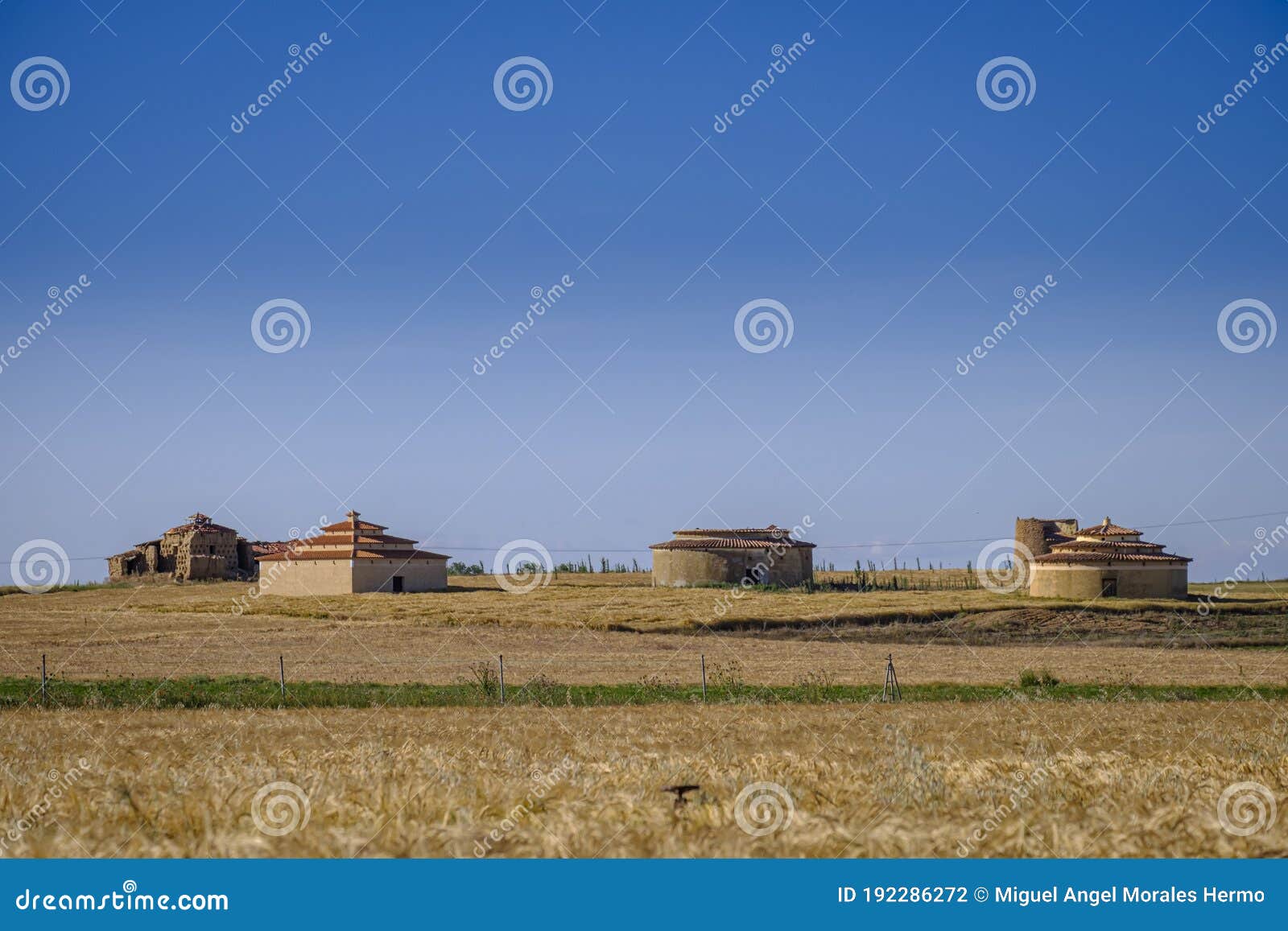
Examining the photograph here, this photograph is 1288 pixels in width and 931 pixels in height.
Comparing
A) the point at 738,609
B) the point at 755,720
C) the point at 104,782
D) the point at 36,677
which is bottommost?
the point at 104,782

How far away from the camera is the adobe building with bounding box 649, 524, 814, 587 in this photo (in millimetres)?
78500

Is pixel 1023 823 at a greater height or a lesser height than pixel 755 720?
lesser

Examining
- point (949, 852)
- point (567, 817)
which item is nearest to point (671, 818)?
point (567, 817)

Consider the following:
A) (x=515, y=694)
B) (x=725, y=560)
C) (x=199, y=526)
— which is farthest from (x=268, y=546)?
(x=515, y=694)

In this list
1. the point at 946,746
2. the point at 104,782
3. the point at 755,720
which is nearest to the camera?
the point at 104,782

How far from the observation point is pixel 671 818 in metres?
7.41

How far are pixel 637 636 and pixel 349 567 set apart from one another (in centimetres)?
2772

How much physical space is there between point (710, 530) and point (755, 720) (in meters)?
62.5

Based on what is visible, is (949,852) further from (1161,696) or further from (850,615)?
Answer: (850,615)

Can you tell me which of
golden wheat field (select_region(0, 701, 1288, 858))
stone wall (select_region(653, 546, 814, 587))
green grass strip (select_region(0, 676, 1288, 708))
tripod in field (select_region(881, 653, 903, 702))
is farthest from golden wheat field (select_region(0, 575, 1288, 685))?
golden wheat field (select_region(0, 701, 1288, 858))

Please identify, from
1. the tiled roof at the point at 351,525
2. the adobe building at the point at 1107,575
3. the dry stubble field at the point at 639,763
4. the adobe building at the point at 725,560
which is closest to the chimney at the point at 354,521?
the tiled roof at the point at 351,525

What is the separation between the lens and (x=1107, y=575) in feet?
216

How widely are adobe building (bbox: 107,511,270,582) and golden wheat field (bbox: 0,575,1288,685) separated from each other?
7.46 metres

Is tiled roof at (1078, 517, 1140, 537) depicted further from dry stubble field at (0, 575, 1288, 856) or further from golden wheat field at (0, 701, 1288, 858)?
golden wheat field at (0, 701, 1288, 858)
